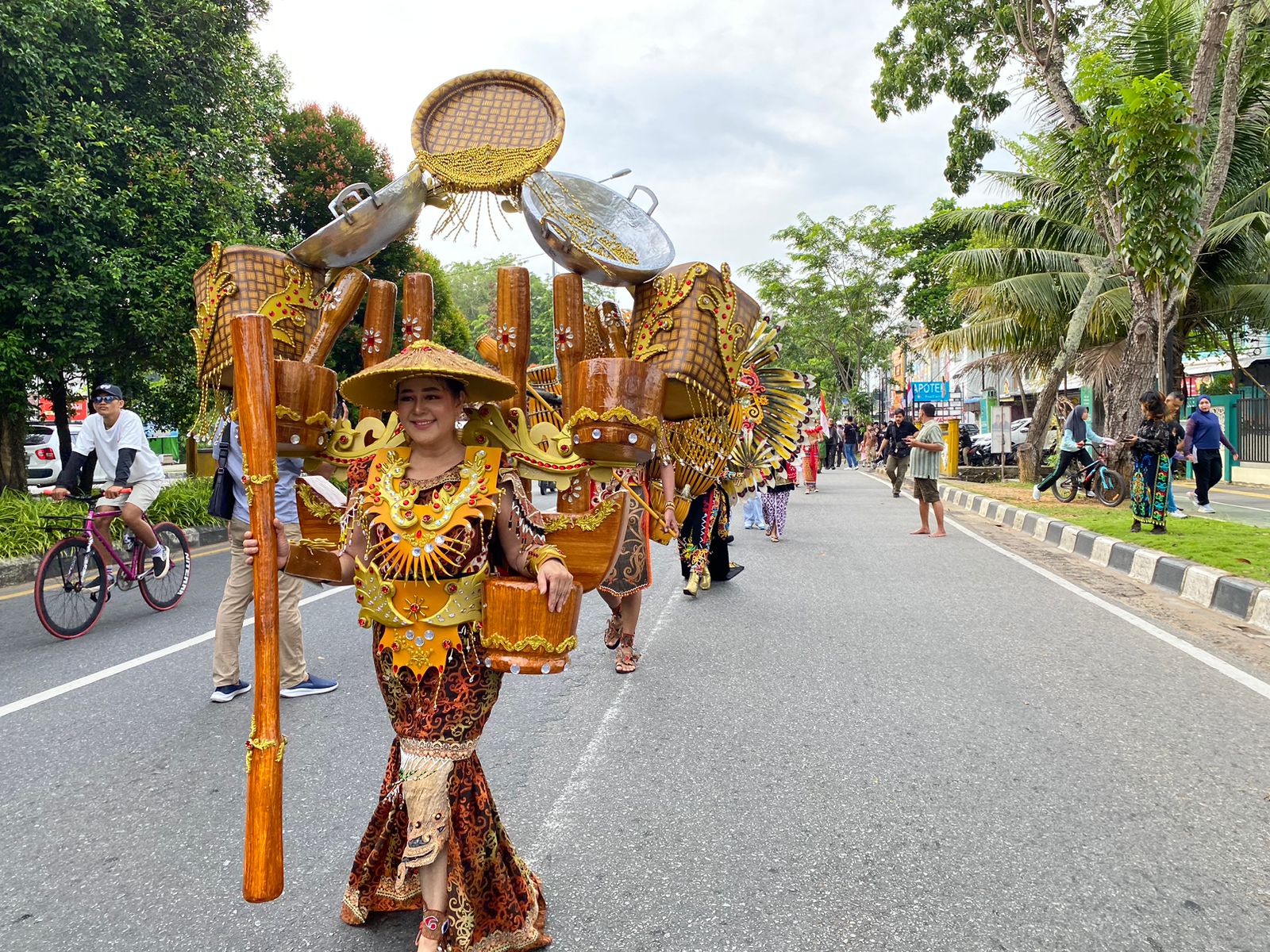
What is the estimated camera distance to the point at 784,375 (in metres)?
5.23

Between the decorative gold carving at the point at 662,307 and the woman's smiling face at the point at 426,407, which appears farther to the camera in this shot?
the decorative gold carving at the point at 662,307

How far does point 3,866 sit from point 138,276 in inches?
327

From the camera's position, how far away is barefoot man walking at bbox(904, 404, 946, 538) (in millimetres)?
10195

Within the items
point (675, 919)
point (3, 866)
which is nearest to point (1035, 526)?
point (675, 919)

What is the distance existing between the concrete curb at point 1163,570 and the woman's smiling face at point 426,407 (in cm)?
606

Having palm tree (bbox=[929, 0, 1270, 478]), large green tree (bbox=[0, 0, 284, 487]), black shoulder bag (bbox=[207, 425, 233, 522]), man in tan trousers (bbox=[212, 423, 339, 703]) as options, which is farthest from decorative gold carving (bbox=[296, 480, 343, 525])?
palm tree (bbox=[929, 0, 1270, 478])

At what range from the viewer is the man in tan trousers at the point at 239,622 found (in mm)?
4242

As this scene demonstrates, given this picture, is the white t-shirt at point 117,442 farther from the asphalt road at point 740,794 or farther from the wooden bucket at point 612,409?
the wooden bucket at point 612,409

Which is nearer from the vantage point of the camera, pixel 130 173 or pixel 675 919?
pixel 675 919

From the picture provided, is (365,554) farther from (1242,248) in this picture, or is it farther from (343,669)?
(1242,248)

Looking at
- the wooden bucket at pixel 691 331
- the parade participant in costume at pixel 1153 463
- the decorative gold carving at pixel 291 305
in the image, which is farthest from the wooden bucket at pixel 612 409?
the parade participant in costume at pixel 1153 463

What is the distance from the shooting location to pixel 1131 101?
8867 millimetres

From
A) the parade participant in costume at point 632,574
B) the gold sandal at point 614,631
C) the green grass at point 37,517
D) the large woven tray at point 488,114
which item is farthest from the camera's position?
the green grass at point 37,517

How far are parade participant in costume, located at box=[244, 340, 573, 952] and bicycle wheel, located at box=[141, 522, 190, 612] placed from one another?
5280 mm
